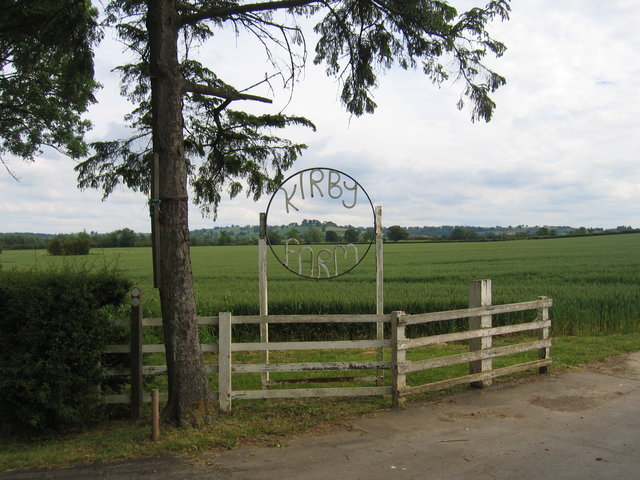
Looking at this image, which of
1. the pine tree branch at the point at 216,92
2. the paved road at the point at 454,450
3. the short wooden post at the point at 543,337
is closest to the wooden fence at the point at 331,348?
the paved road at the point at 454,450

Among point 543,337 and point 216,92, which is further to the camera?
point 543,337

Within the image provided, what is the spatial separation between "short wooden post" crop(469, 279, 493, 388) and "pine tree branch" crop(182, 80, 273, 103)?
3999mm

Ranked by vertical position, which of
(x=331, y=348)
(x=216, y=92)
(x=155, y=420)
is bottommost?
(x=155, y=420)

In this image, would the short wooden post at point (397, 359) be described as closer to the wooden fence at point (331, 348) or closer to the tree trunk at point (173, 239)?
the wooden fence at point (331, 348)

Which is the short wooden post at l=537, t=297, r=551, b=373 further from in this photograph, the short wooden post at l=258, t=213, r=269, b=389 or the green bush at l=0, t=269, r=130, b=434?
the green bush at l=0, t=269, r=130, b=434

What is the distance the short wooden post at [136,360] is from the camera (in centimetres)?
618

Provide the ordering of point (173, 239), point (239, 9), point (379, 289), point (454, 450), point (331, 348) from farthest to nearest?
point (379, 289) < point (331, 348) < point (239, 9) < point (173, 239) < point (454, 450)

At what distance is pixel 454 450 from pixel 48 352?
4414 mm

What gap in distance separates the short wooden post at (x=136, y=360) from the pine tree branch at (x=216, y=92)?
2.55 metres

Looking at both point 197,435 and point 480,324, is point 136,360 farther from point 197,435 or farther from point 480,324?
point 480,324

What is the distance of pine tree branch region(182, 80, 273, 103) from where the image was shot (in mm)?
6297

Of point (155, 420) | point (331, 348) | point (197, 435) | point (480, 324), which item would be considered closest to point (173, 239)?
point (155, 420)

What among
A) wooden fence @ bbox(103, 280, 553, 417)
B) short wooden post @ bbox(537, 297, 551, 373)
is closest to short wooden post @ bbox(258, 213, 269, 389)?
wooden fence @ bbox(103, 280, 553, 417)

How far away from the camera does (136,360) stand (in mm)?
6219
